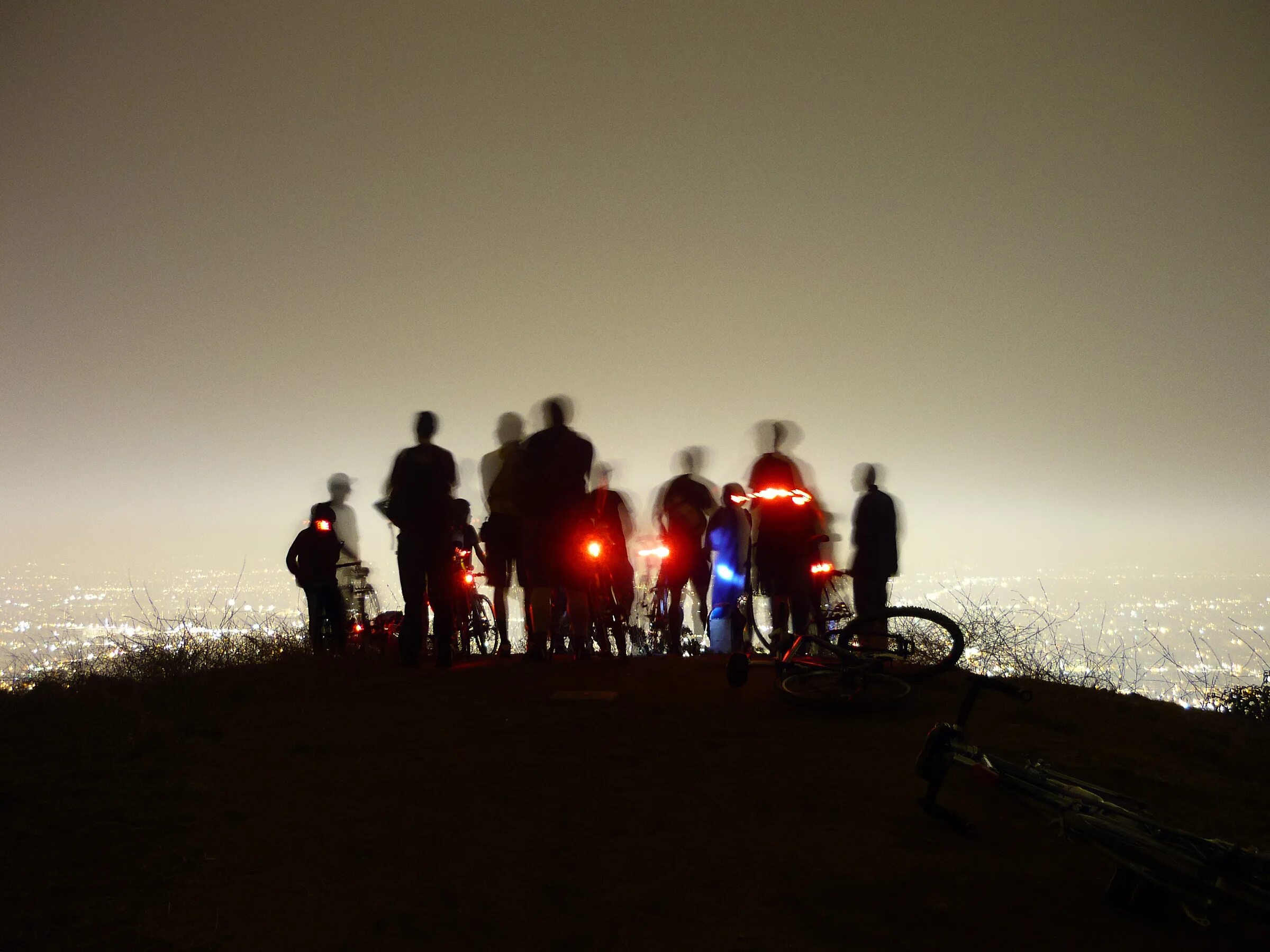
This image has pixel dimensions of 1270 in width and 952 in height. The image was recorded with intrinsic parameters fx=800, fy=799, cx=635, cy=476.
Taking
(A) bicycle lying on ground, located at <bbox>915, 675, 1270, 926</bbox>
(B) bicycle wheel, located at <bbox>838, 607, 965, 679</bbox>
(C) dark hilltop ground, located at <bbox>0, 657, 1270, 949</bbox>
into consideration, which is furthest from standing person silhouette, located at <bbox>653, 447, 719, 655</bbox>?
(A) bicycle lying on ground, located at <bbox>915, 675, 1270, 926</bbox>

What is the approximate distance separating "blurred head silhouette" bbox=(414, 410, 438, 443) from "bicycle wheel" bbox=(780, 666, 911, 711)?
13.8 ft

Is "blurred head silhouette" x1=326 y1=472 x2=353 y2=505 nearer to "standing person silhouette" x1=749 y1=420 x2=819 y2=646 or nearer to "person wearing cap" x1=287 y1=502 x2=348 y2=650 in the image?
"person wearing cap" x1=287 y1=502 x2=348 y2=650

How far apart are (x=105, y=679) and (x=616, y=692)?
4347 mm

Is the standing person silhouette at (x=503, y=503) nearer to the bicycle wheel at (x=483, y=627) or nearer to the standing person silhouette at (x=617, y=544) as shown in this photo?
the standing person silhouette at (x=617, y=544)

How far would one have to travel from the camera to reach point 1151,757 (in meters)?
4.85

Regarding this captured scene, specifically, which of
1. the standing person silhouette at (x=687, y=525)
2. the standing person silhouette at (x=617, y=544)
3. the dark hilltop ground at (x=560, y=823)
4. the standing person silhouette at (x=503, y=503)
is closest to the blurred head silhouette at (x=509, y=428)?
the standing person silhouette at (x=503, y=503)

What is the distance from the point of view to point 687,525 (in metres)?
9.23

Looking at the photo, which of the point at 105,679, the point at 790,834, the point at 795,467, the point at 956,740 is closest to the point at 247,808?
the point at 790,834

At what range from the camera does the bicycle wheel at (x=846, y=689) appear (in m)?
5.49

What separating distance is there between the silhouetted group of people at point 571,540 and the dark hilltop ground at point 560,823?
1910 mm

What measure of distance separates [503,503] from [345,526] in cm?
235

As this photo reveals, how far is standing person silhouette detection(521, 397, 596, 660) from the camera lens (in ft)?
24.4

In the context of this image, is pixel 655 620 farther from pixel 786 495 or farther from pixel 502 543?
pixel 786 495

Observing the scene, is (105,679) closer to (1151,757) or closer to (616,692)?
(616,692)
